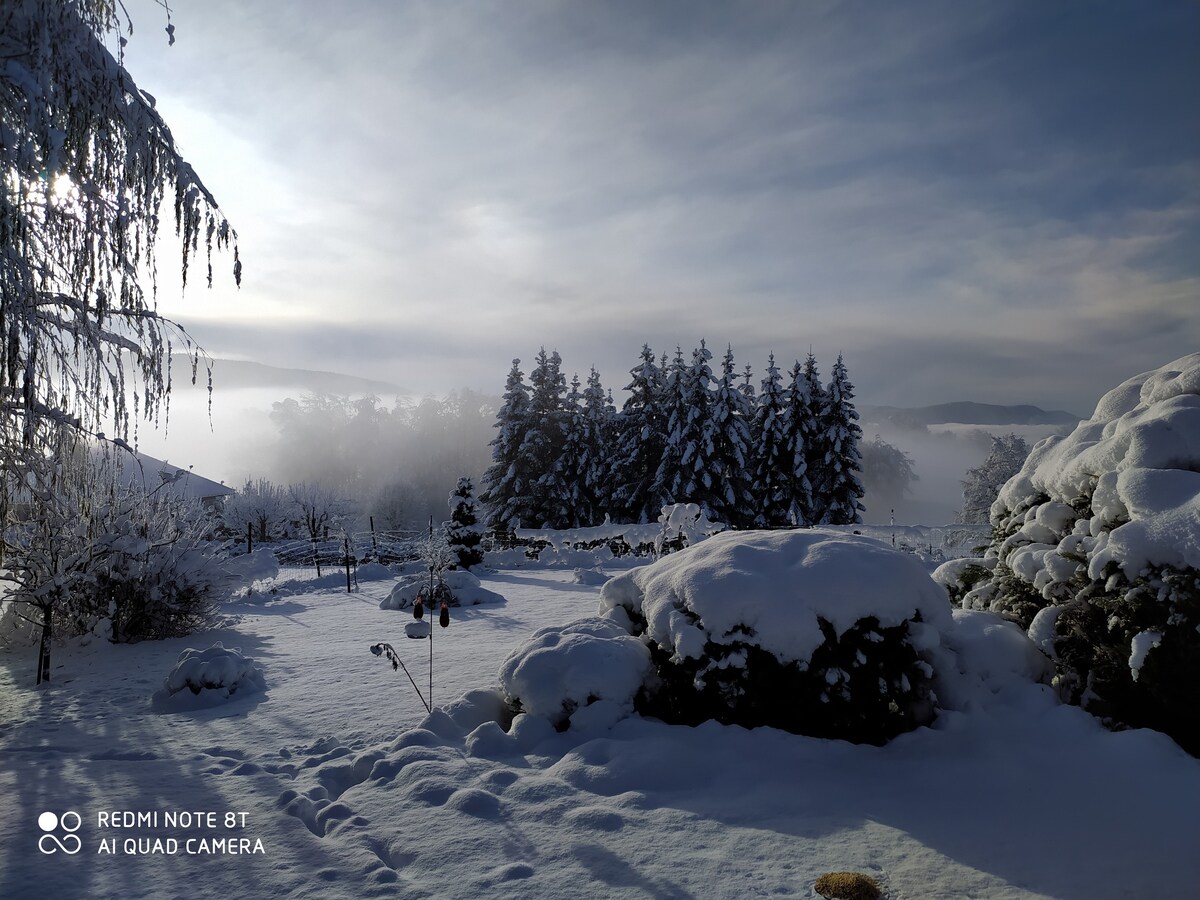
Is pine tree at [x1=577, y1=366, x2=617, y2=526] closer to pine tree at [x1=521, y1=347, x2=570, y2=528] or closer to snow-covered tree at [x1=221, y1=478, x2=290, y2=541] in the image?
pine tree at [x1=521, y1=347, x2=570, y2=528]

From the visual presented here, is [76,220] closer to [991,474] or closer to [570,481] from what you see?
[570,481]

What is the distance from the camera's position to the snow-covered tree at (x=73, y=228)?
4031mm

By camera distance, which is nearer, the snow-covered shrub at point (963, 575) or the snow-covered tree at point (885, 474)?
the snow-covered shrub at point (963, 575)

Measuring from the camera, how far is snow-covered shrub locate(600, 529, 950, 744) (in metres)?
4.89

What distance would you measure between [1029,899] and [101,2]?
782 cm

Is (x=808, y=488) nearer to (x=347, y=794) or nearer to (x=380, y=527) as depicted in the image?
(x=347, y=794)

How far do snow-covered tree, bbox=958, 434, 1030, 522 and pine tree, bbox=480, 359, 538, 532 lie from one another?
31.0 m

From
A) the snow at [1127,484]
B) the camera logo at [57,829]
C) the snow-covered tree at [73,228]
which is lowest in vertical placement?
the camera logo at [57,829]

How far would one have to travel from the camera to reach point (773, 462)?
3000 cm

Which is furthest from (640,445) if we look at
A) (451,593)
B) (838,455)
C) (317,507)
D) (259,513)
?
(317,507)

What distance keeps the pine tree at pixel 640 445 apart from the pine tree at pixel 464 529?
36.4 feet

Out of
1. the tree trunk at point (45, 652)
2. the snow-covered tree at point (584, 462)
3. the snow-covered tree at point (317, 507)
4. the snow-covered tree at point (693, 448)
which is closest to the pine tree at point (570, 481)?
the snow-covered tree at point (584, 462)

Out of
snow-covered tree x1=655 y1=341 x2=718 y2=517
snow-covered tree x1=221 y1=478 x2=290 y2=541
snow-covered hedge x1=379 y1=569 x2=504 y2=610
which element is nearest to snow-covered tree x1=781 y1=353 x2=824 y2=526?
snow-covered tree x1=655 y1=341 x2=718 y2=517

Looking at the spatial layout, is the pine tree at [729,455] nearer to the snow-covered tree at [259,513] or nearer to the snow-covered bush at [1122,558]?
the snow-covered bush at [1122,558]
